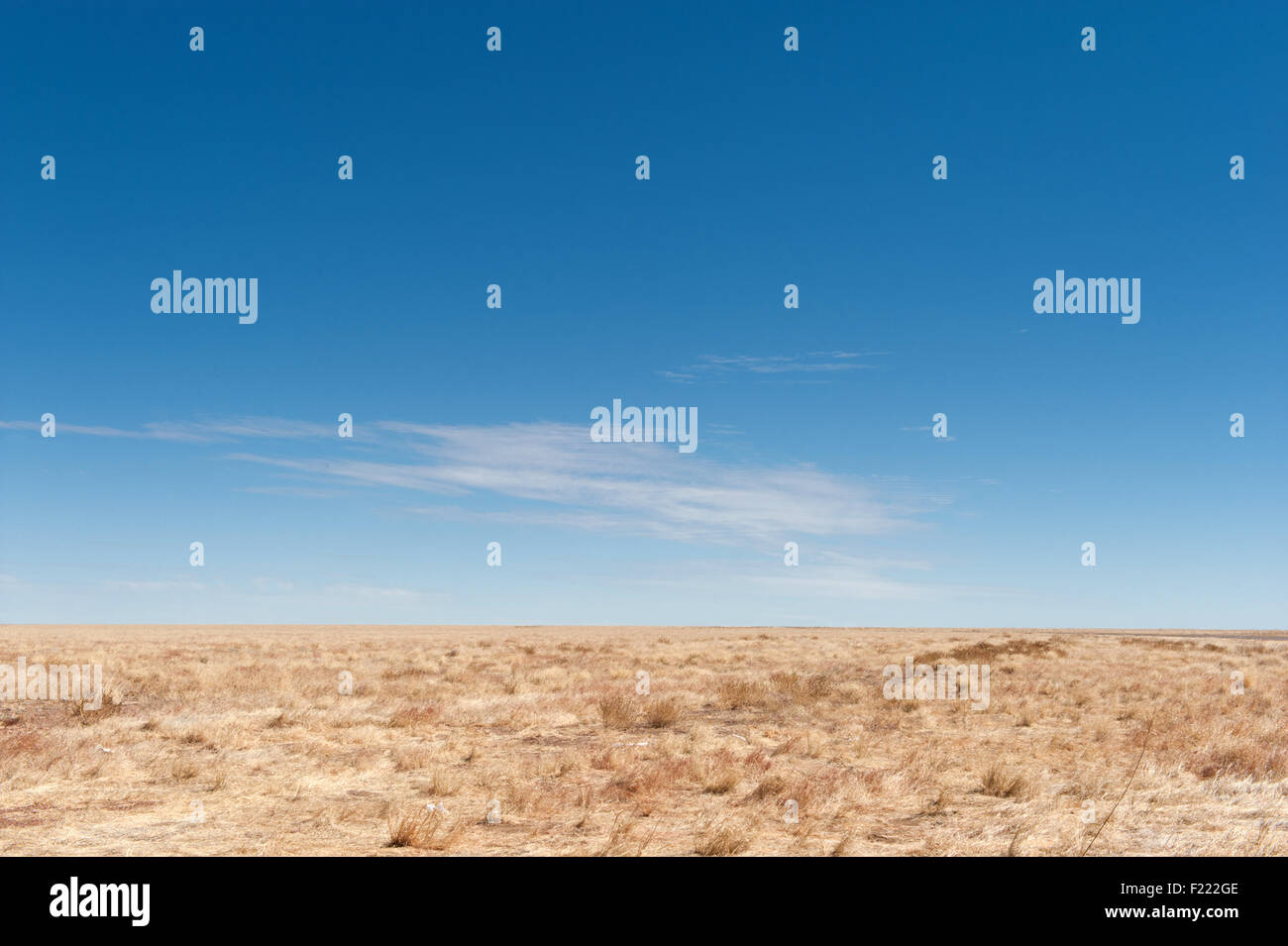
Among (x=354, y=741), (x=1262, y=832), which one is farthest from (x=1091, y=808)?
(x=354, y=741)

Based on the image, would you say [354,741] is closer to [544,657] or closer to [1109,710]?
[1109,710]

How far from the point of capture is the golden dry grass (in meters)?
9.37

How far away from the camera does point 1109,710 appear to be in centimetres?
2039

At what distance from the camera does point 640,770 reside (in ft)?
42.0

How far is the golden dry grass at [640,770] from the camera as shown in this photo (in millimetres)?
9367
